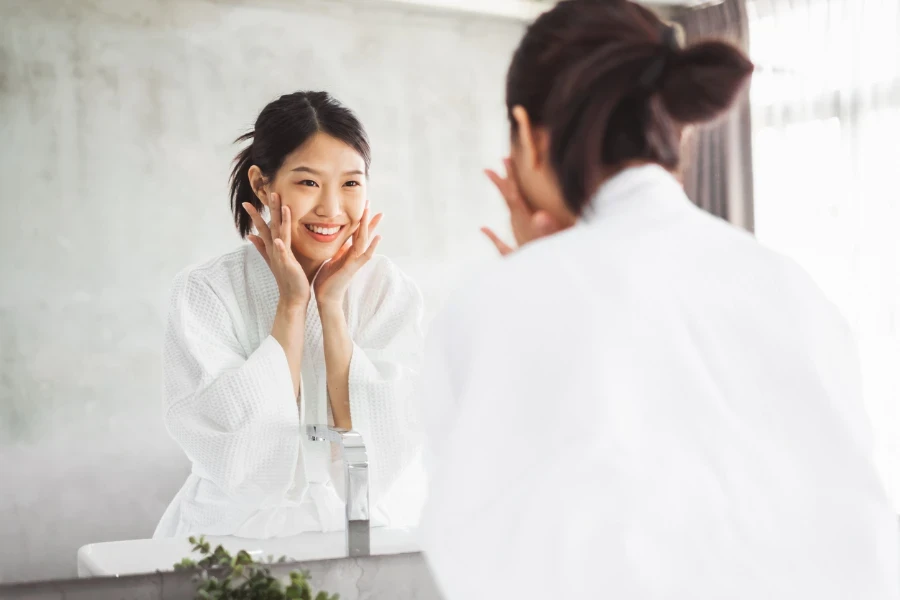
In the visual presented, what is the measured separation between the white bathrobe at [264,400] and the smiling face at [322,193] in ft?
0.19

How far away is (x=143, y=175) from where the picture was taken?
104 cm

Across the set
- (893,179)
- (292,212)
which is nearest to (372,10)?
(292,212)

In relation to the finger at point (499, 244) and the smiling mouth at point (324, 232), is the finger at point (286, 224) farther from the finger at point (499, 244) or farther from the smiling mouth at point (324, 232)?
the finger at point (499, 244)

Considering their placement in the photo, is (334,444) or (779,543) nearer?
(779,543)

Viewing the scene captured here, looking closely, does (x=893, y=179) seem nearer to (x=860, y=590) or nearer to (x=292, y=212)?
(x=292, y=212)

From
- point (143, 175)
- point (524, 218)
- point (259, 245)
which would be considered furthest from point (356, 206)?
point (524, 218)

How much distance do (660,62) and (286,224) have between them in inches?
23.4

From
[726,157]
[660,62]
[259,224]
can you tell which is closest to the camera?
[660,62]

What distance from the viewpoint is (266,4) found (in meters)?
1.10

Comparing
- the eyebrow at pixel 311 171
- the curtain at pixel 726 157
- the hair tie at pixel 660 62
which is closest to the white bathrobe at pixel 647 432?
the hair tie at pixel 660 62

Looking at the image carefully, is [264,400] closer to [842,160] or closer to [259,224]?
[259,224]

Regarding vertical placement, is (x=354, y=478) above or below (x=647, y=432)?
below

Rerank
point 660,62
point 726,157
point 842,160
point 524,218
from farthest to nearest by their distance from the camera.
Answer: point 842,160
point 726,157
point 524,218
point 660,62

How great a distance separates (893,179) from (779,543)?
146 cm
